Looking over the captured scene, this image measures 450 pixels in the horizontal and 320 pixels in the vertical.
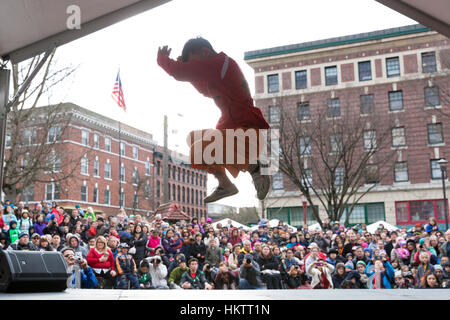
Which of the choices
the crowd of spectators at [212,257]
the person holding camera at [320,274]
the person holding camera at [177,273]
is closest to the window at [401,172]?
the crowd of spectators at [212,257]

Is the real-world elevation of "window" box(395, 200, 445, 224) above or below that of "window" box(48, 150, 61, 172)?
below

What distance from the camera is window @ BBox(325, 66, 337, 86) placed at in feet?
99.5

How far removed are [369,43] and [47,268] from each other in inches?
1150

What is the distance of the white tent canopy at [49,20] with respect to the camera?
554 centimetres

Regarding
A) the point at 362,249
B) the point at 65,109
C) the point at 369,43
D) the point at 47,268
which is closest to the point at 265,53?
the point at 369,43

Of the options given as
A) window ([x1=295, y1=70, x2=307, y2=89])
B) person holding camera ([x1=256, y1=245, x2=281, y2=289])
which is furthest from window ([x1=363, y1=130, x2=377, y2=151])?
person holding camera ([x1=256, y1=245, x2=281, y2=289])

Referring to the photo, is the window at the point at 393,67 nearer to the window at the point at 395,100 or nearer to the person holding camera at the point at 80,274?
the window at the point at 395,100

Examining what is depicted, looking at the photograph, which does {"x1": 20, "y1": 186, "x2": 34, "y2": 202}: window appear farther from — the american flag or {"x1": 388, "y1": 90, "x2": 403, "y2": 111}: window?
{"x1": 388, "y1": 90, "x2": 403, "y2": 111}: window

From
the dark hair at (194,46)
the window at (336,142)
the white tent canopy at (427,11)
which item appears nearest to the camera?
the dark hair at (194,46)

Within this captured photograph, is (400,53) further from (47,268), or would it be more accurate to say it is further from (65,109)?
(47,268)

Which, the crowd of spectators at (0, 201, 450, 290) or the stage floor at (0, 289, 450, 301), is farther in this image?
the crowd of spectators at (0, 201, 450, 290)

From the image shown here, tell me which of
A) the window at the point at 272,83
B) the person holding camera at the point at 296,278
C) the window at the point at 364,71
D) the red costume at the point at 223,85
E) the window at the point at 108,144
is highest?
the window at the point at 364,71

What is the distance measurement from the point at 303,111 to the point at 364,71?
29.8 feet

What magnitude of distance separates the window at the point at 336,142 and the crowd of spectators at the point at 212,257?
9857 millimetres
